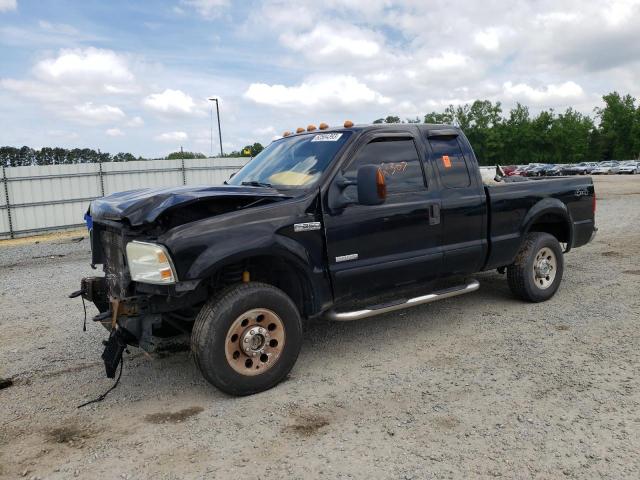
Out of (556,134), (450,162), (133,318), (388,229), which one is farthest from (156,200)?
(556,134)

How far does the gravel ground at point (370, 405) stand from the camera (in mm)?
2961

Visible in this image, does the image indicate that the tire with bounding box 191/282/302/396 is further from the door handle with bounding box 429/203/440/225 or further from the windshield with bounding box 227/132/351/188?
the door handle with bounding box 429/203/440/225

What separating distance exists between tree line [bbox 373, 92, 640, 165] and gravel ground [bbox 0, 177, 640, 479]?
7581 cm

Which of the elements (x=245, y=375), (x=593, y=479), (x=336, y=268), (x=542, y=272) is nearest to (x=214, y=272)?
(x=245, y=375)

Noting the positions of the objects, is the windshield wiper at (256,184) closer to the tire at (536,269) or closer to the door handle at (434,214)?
Answer: the door handle at (434,214)

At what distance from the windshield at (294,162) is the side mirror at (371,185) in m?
0.42

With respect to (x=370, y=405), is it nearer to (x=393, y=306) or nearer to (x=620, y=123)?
(x=393, y=306)

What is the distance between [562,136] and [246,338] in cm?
8661

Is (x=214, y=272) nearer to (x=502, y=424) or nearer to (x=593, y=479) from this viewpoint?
(x=502, y=424)

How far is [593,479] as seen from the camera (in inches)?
107

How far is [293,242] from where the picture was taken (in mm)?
3990

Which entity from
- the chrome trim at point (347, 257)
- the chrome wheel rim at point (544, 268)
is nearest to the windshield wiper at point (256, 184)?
the chrome trim at point (347, 257)

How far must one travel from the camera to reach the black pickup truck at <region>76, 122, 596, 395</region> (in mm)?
3613

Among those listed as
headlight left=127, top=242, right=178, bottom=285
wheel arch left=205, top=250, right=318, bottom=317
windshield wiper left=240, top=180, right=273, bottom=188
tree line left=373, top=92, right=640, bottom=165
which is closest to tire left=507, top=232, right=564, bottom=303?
wheel arch left=205, top=250, right=318, bottom=317
